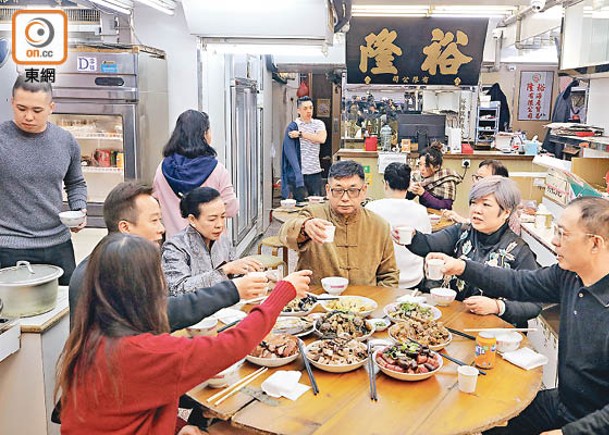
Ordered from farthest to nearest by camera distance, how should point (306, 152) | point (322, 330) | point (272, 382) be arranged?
1. point (306, 152)
2. point (322, 330)
3. point (272, 382)

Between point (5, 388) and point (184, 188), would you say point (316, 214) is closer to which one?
point (184, 188)

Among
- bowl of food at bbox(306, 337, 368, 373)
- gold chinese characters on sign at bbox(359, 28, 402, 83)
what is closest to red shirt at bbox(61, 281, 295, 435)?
bowl of food at bbox(306, 337, 368, 373)

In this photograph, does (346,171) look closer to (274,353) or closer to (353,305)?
(353,305)

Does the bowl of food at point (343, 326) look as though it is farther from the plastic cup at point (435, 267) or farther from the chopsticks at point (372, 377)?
the plastic cup at point (435, 267)

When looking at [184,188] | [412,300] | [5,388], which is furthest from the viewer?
[184,188]

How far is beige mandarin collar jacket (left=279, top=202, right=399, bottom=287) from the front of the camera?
3520 mm

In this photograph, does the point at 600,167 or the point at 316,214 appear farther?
the point at 600,167

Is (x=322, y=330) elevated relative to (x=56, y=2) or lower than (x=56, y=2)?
lower

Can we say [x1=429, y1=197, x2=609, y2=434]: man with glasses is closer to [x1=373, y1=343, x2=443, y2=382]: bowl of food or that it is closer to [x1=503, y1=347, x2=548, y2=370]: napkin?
[x1=503, y1=347, x2=548, y2=370]: napkin

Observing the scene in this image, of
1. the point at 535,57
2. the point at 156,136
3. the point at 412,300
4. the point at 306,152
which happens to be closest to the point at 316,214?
the point at 412,300

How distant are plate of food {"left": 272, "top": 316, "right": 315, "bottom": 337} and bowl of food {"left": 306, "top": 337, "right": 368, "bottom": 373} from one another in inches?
6.3

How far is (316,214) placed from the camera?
11.9 ft

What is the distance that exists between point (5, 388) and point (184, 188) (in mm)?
1842

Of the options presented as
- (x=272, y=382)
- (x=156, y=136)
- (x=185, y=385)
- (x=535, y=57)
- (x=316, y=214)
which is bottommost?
(x=272, y=382)
